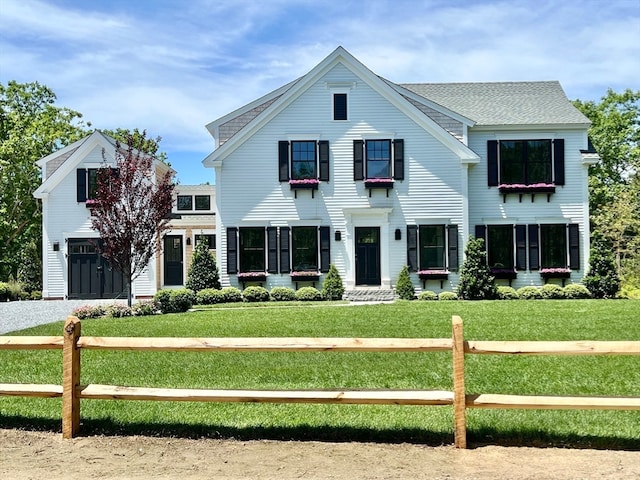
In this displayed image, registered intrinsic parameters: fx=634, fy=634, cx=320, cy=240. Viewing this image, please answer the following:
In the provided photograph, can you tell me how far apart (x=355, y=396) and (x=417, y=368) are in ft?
11.1

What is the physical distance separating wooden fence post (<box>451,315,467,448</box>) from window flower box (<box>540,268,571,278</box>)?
18.1m

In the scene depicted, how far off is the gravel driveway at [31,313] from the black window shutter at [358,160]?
1046 centimetres

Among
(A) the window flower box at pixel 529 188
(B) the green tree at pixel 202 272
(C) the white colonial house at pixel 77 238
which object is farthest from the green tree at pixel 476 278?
(C) the white colonial house at pixel 77 238

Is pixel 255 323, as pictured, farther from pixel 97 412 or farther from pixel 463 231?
pixel 463 231

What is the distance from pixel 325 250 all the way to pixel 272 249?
1.89 metres

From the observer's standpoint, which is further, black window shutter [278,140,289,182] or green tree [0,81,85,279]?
green tree [0,81,85,279]

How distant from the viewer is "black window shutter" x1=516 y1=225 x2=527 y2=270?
22.7 m

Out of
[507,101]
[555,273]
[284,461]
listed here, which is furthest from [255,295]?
[284,461]

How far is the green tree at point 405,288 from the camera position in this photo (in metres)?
21.3

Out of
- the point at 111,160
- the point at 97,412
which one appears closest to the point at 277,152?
the point at 111,160

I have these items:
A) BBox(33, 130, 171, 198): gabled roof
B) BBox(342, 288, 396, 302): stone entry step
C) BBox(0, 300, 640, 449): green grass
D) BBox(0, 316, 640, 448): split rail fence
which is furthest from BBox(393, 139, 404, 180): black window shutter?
BBox(0, 316, 640, 448): split rail fence

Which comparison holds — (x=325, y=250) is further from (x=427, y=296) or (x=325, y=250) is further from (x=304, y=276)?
(x=427, y=296)

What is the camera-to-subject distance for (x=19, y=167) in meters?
29.2

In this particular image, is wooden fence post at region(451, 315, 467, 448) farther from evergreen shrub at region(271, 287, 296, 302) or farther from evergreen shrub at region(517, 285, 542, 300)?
evergreen shrub at region(517, 285, 542, 300)
